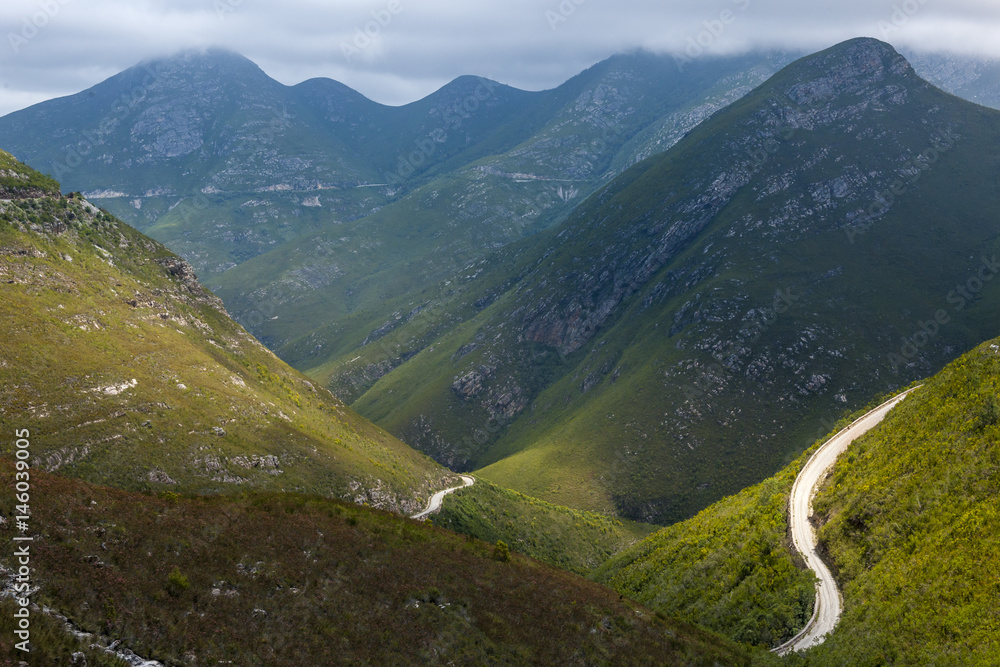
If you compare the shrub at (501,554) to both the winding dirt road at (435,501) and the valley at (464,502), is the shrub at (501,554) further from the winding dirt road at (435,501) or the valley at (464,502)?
the winding dirt road at (435,501)

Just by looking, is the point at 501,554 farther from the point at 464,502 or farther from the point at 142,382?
the point at 464,502

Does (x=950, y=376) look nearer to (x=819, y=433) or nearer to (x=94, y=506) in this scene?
(x=94, y=506)

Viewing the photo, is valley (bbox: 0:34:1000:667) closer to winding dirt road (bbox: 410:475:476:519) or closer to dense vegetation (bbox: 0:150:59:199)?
dense vegetation (bbox: 0:150:59:199)

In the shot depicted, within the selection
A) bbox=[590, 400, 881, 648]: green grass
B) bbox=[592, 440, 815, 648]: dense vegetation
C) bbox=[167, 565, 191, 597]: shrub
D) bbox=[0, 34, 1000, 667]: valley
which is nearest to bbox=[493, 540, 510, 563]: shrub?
bbox=[0, 34, 1000, 667]: valley

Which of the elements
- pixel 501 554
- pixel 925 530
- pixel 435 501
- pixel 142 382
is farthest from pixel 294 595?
pixel 435 501

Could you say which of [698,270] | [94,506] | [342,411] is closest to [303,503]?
[94,506]

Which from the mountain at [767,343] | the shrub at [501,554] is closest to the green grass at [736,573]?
the shrub at [501,554]
